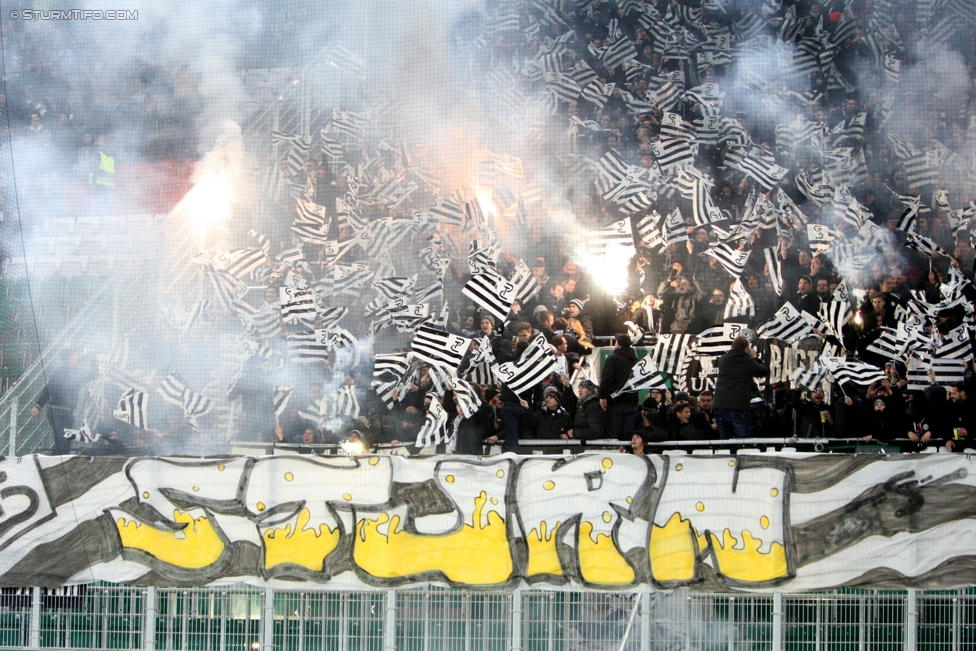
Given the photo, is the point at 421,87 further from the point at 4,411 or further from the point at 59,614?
the point at 59,614

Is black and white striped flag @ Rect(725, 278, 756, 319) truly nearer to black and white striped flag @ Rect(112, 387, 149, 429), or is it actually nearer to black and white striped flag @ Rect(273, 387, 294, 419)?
black and white striped flag @ Rect(273, 387, 294, 419)

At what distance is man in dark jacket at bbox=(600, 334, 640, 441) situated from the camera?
8.32 m

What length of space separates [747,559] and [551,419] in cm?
275

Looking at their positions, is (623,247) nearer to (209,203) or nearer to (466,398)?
(466,398)

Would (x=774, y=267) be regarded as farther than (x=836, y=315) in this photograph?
Yes

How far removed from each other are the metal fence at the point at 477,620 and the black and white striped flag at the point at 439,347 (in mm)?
3002

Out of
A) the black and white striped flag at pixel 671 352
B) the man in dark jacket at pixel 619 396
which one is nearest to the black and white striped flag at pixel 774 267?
the black and white striped flag at pixel 671 352

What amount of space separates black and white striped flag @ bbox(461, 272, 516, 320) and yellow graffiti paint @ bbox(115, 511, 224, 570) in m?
3.43

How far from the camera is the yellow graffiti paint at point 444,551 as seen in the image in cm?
627

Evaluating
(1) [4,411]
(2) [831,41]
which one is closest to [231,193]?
(1) [4,411]

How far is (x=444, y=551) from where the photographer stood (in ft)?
20.8

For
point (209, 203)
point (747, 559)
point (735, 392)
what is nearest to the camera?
→ point (747, 559)

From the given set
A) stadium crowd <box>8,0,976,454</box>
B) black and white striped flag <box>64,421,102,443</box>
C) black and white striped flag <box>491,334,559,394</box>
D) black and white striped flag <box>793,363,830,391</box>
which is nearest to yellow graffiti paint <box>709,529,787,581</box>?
stadium crowd <box>8,0,976,454</box>

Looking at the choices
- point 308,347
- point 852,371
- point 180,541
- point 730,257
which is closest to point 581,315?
point 730,257
